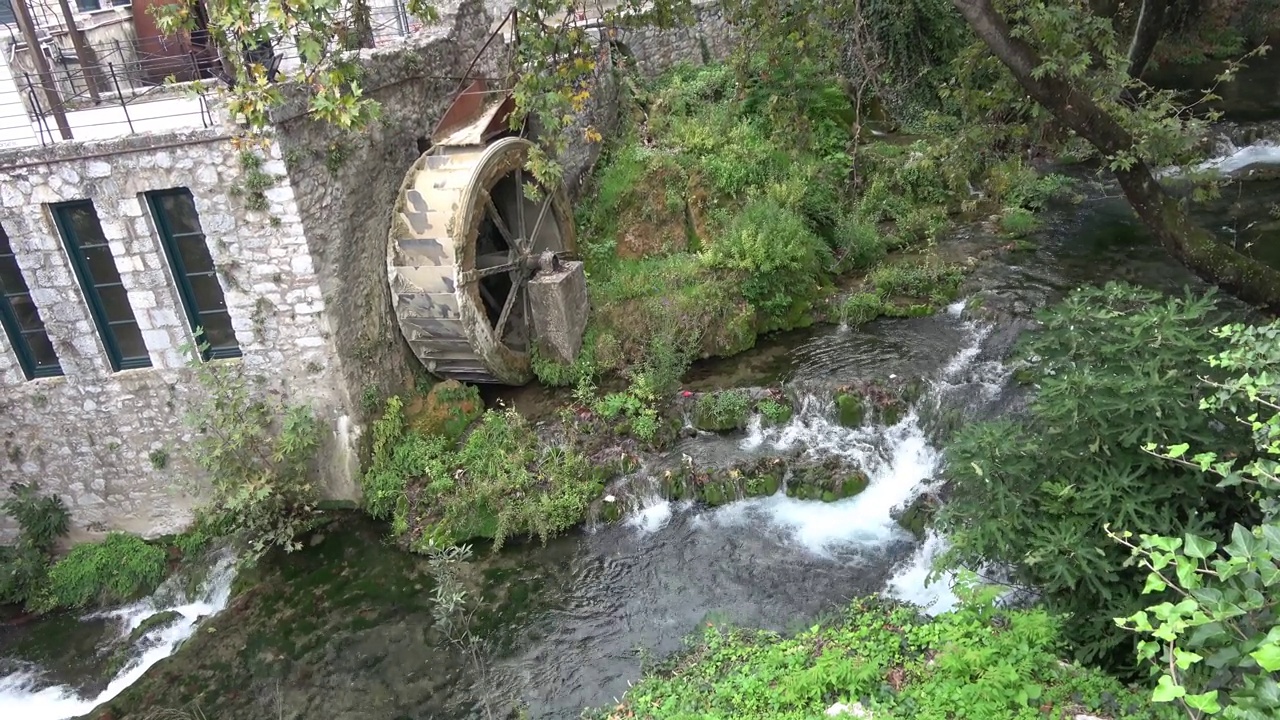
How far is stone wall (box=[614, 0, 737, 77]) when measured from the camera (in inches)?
502

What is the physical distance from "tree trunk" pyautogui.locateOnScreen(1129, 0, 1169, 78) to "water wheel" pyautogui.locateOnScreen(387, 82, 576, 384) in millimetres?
5467

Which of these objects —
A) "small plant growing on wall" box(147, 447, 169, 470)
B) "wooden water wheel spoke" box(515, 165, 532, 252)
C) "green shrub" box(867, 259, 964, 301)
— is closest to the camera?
"small plant growing on wall" box(147, 447, 169, 470)

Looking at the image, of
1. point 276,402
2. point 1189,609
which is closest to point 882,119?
point 276,402

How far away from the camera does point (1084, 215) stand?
11398mm

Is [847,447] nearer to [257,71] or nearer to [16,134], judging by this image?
[257,71]

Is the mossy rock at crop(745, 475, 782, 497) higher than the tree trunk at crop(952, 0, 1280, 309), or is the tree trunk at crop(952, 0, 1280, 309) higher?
the tree trunk at crop(952, 0, 1280, 309)

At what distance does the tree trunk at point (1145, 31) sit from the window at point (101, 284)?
9.01 m

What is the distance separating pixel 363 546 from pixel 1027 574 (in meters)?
5.63

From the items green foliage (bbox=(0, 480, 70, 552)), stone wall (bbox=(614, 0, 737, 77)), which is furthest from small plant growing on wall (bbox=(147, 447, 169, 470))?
stone wall (bbox=(614, 0, 737, 77))

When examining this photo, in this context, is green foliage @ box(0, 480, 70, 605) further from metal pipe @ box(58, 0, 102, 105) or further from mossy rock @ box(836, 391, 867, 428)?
mossy rock @ box(836, 391, 867, 428)

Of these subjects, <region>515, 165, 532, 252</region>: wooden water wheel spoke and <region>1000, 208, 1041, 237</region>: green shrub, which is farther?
<region>1000, 208, 1041, 237</region>: green shrub

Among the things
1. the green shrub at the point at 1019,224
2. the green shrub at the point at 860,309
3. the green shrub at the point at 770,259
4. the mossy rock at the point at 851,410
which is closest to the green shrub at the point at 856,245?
the green shrub at the point at 770,259

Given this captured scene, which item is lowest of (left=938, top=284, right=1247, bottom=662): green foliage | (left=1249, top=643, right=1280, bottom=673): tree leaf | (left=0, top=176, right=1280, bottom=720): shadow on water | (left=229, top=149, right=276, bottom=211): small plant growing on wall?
(left=0, top=176, right=1280, bottom=720): shadow on water

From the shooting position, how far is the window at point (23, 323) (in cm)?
693
